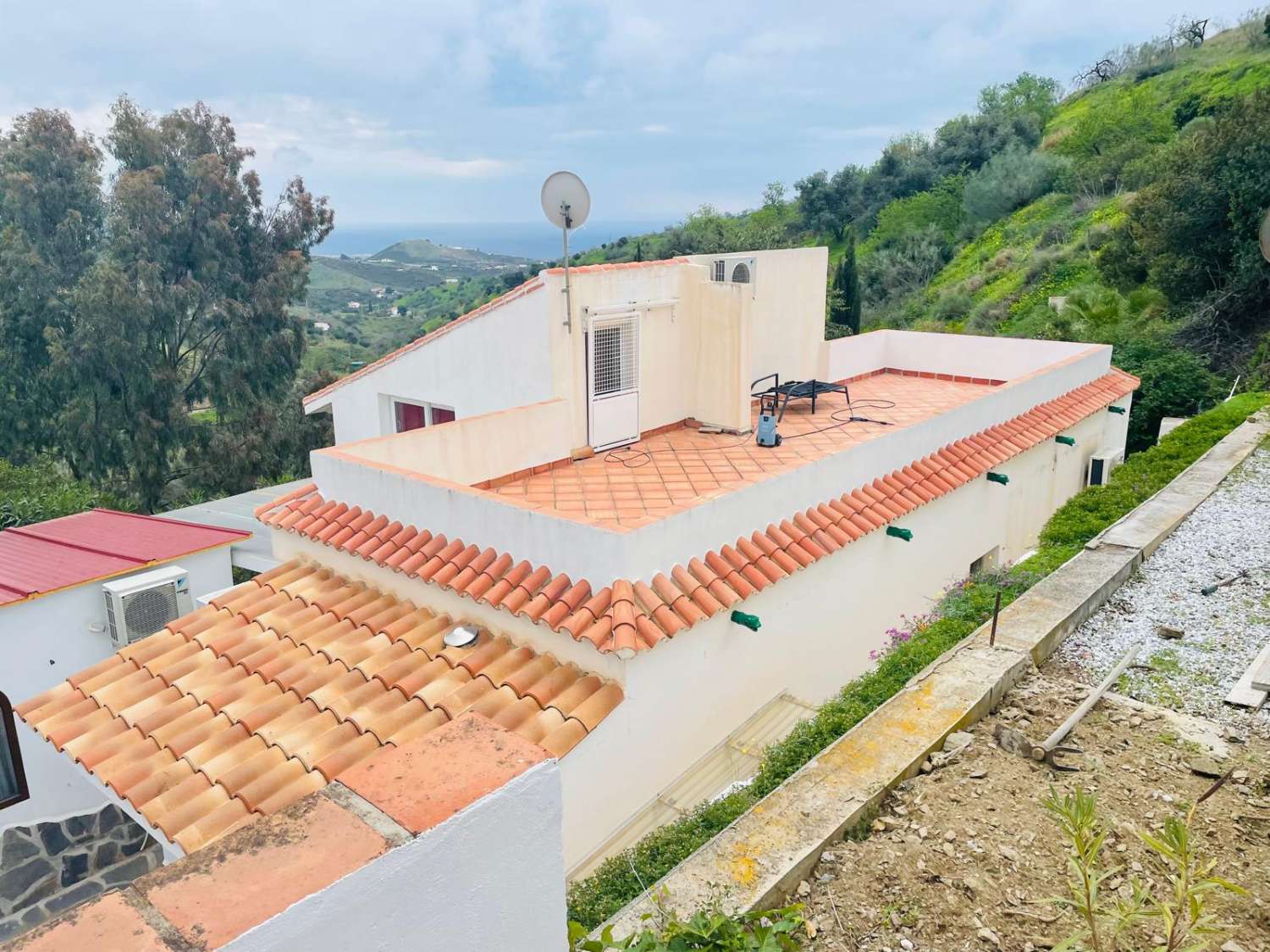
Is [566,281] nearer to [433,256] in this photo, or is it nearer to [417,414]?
[417,414]

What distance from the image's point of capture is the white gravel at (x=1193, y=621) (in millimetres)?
6387

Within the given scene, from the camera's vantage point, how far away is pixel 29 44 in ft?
113

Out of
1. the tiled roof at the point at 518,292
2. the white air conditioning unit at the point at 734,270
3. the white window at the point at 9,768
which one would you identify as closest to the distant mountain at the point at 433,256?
the tiled roof at the point at 518,292

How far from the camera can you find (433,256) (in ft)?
394

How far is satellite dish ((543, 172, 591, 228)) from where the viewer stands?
10.7 m

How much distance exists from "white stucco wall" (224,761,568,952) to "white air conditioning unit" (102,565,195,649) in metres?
8.40

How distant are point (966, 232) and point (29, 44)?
4187cm

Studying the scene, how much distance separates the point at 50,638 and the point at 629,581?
6966 millimetres

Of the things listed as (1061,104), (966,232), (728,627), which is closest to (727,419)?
(728,627)

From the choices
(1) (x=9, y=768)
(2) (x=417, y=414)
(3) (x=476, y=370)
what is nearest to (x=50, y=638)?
(1) (x=9, y=768)

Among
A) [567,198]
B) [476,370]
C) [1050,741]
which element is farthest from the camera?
[476,370]

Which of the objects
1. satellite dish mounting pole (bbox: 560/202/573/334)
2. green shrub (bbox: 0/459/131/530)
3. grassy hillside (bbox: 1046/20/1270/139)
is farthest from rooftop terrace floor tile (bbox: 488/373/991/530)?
grassy hillside (bbox: 1046/20/1270/139)

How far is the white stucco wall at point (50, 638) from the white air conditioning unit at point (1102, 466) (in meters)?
14.1

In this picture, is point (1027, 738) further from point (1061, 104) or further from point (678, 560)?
point (1061, 104)
